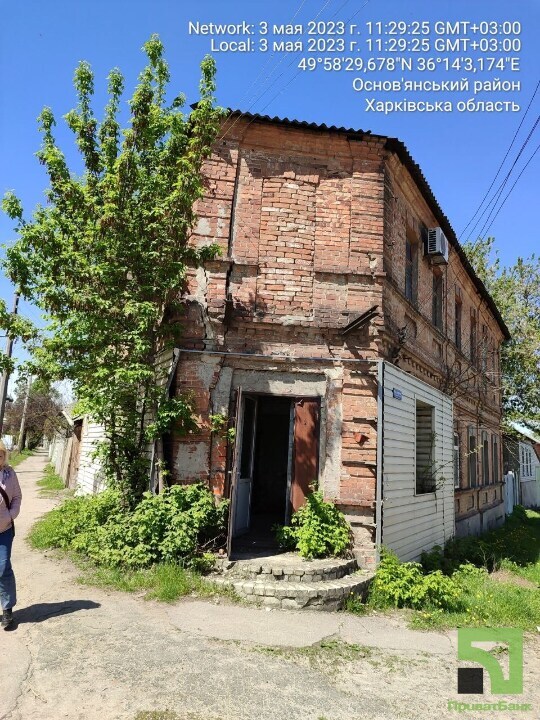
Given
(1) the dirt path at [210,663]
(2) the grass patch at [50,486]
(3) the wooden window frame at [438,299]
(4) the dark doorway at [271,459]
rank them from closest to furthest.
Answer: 1. (1) the dirt path at [210,663]
2. (4) the dark doorway at [271,459]
3. (3) the wooden window frame at [438,299]
4. (2) the grass patch at [50,486]

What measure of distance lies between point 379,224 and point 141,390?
4902mm

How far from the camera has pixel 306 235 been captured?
26.9ft

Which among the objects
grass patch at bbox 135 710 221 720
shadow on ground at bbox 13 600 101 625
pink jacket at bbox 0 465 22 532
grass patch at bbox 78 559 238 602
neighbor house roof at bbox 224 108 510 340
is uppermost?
neighbor house roof at bbox 224 108 510 340

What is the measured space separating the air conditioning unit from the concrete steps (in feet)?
22.9

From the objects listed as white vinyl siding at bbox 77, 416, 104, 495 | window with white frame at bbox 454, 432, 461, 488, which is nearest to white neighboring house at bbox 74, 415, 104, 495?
white vinyl siding at bbox 77, 416, 104, 495

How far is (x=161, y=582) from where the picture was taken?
602 centimetres

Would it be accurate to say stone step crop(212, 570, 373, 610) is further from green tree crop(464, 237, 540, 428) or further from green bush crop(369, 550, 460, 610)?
green tree crop(464, 237, 540, 428)

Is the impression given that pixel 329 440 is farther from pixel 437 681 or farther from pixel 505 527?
pixel 505 527

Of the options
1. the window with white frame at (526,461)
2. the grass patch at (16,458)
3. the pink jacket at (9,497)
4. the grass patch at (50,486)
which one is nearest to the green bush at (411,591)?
the pink jacket at (9,497)

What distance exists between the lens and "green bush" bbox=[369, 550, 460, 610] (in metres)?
6.56

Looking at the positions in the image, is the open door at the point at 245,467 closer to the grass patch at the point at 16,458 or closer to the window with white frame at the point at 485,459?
the window with white frame at the point at 485,459

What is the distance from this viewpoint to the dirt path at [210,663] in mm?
3697

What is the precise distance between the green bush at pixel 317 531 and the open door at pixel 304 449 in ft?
0.62

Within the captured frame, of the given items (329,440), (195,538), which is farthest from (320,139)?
(195,538)
